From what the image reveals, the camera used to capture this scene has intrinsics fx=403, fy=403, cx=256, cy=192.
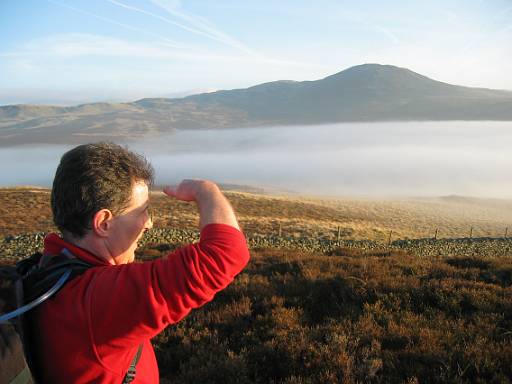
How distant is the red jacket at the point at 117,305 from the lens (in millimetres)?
1397

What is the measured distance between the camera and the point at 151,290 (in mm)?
1402

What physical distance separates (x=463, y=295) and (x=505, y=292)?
82cm

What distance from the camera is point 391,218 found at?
51.6 meters

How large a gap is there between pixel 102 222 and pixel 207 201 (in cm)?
43

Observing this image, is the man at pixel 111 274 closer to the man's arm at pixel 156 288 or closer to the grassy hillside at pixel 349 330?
the man's arm at pixel 156 288

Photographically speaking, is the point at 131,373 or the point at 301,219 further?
the point at 301,219

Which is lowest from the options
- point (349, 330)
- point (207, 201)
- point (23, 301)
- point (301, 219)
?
point (301, 219)

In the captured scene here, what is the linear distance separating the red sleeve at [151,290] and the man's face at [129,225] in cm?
26

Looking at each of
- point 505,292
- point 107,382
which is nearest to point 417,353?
point 505,292

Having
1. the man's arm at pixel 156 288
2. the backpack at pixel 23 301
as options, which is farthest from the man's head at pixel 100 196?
the man's arm at pixel 156 288

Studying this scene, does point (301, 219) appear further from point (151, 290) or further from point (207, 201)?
point (151, 290)

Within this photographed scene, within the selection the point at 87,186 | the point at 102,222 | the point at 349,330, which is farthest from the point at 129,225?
the point at 349,330

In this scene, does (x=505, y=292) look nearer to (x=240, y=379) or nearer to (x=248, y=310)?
(x=248, y=310)

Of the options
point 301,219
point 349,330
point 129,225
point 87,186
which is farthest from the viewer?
point 301,219
